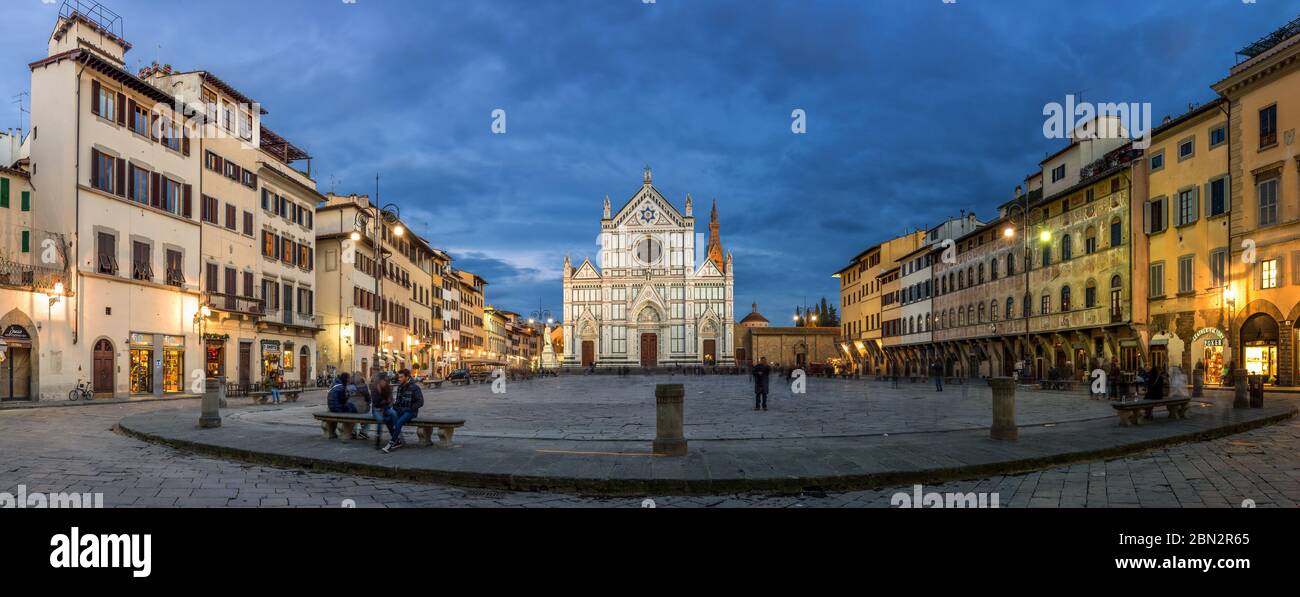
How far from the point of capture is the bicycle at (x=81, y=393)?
25031 mm

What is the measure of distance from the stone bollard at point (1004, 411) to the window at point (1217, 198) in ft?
78.8

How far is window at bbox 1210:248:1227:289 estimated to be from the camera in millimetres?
28427

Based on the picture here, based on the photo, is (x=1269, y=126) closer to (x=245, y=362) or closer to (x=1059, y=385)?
(x=1059, y=385)

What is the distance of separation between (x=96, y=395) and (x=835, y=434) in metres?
26.7

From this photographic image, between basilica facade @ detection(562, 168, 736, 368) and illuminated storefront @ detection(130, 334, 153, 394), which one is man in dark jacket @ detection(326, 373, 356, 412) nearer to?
illuminated storefront @ detection(130, 334, 153, 394)

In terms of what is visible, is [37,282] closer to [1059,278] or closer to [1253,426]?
[1253,426]

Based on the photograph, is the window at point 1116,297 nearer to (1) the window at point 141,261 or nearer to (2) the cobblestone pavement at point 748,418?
(2) the cobblestone pavement at point 748,418

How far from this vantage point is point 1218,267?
28812mm

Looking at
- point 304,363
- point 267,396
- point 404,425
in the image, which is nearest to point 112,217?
point 267,396

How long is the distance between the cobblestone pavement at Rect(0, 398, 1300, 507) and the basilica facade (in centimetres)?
7346

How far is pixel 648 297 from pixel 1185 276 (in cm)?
5897

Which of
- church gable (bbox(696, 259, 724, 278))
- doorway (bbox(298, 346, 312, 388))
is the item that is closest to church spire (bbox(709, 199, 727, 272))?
church gable (bbox(696, 259, 724, 278))

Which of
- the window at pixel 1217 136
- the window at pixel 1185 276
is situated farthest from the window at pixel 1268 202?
the window at pixel 1185 276
